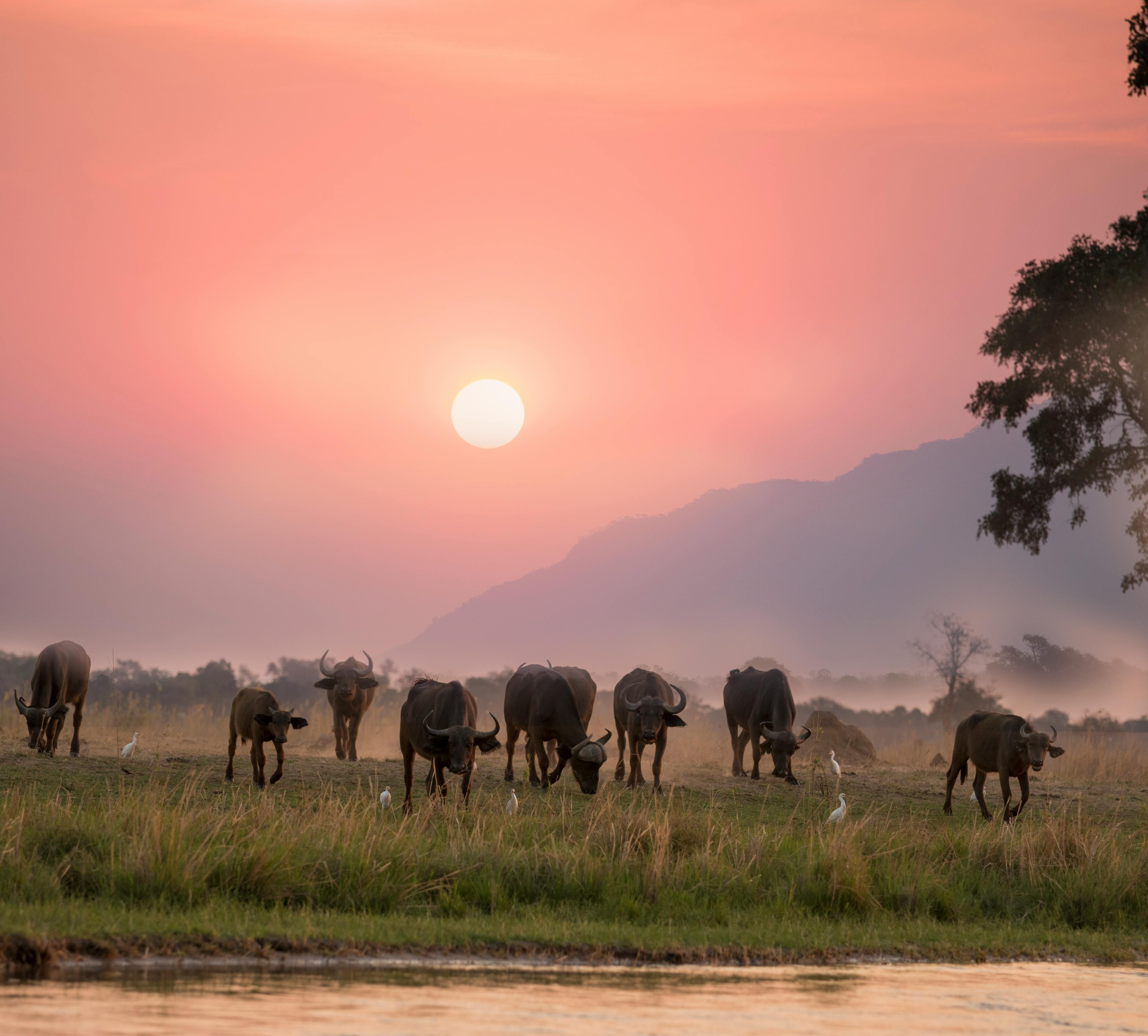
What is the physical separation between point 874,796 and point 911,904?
30.0ft

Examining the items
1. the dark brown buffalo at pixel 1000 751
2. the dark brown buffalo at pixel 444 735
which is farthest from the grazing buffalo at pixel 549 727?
the dark brown buffalo at pixel 1000 751

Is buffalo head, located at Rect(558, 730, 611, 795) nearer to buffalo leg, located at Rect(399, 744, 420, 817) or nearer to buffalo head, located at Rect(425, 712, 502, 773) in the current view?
buffalo head, located at Rect(425, 712, 502, 773)

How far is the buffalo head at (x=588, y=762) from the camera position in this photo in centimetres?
1962

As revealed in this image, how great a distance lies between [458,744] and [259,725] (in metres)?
3.52

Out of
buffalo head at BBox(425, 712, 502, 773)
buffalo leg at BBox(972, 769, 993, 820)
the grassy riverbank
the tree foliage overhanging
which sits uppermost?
the tree foliage overhanging

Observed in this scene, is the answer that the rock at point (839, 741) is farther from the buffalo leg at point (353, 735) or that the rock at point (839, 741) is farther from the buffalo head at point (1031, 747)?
the buffalo head at point (1031, 747)

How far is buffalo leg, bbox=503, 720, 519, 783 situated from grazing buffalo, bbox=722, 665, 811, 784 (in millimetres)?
3665

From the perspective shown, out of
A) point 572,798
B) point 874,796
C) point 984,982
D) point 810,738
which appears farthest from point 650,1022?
point 810,738

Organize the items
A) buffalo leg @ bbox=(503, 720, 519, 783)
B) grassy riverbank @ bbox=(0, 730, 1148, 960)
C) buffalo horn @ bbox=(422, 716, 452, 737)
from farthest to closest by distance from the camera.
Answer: buffalo leg @ bbox=(503, 720, 519, 783), buffalo horn @ bbox=(422, 716, 452, 737), grassy riverbank @ bbox=(0, 730, 1148, 960)

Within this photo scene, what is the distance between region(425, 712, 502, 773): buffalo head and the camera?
1767 cm

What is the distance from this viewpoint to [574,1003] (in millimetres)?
8984

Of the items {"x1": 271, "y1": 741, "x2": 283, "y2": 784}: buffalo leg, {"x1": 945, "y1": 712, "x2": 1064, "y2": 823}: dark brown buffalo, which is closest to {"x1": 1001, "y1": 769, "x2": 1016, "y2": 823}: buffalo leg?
{"x1": 945, "y1": 712, "x2": 1064, "y2": 823}: dark brown buffalo

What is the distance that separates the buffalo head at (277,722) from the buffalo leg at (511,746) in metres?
3.18

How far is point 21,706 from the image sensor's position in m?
23.7
